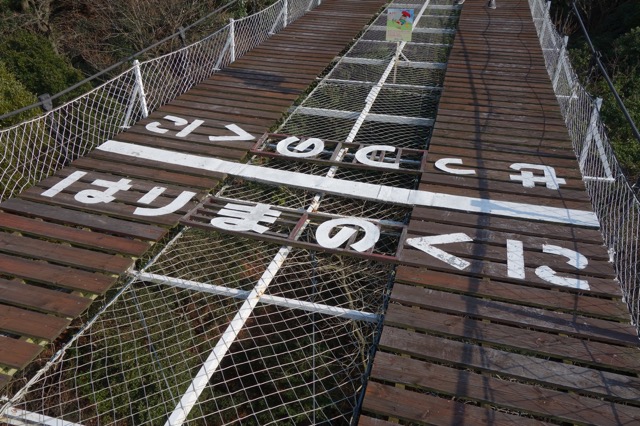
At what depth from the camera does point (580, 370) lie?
2.82 metres

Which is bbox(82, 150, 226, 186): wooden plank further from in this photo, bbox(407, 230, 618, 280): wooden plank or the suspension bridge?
bbox(407, 230, 618, 280): wooden plank

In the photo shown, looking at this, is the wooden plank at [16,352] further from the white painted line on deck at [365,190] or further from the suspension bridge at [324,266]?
the white painted line on deck at [365,190]

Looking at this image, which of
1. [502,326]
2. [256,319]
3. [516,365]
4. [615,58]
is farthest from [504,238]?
[615,58]

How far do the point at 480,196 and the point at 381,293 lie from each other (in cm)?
143

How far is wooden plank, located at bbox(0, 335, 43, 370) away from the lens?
2826mm

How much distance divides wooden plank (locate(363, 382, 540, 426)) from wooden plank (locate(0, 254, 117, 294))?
2.03m

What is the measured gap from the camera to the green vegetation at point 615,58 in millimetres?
9391

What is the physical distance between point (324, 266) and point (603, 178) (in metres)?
2.95

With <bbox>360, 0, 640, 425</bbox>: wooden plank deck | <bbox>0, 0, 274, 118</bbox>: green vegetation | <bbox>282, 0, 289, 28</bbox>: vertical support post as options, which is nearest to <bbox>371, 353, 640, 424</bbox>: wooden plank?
<bbox>360, 0, 640, 425</bbox>: wooden plank deck

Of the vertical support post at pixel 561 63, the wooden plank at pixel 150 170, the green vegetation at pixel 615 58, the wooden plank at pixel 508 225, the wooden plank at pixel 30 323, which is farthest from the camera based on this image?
the green vegetation at pixel 615 58

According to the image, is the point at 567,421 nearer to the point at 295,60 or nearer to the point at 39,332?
the point at 39,332

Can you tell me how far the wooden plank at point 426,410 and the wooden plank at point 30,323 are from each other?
201 centimetres

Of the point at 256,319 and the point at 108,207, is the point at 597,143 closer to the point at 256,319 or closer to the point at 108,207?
the point at 256,319

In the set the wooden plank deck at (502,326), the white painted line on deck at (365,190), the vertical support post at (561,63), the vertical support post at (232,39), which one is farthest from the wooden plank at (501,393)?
the vertical support post at (232,39)
